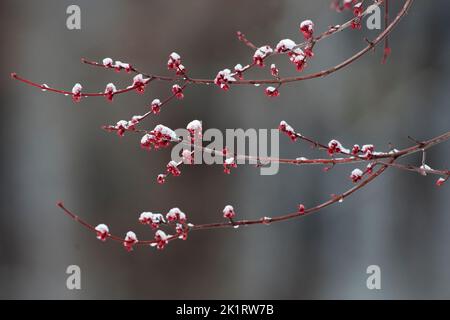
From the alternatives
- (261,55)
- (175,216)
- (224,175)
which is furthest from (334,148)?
(224,175)

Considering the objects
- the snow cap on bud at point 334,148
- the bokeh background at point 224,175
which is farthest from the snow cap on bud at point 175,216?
the bokeh background at point 224,175

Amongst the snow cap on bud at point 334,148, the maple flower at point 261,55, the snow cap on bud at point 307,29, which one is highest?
the snow cap on bud at point 307,29

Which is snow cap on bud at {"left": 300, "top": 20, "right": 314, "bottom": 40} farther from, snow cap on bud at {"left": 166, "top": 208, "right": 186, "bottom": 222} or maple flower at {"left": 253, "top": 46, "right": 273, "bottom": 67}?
snow cap on bud at {"left": 166, "top": 208, "right": 186, "bottom": 222}

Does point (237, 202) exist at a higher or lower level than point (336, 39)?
lower

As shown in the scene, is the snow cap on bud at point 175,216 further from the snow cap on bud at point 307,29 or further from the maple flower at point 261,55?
the snow cap on bud at point 307,29

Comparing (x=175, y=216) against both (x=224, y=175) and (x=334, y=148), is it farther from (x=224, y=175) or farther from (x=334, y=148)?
(x=224, y=175)

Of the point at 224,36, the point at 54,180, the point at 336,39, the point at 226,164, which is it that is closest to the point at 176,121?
the point at 224,36

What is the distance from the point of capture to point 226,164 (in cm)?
152

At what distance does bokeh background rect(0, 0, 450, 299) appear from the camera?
3.60 m

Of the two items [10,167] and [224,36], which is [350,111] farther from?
[10,167]

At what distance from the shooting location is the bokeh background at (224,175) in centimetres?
360

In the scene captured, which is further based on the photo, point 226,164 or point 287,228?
point 287,228

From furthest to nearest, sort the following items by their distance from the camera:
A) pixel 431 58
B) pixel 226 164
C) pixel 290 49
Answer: pixel 431 58, pixel 226 164, pixel 290 49

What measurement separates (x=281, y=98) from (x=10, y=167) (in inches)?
68.5
